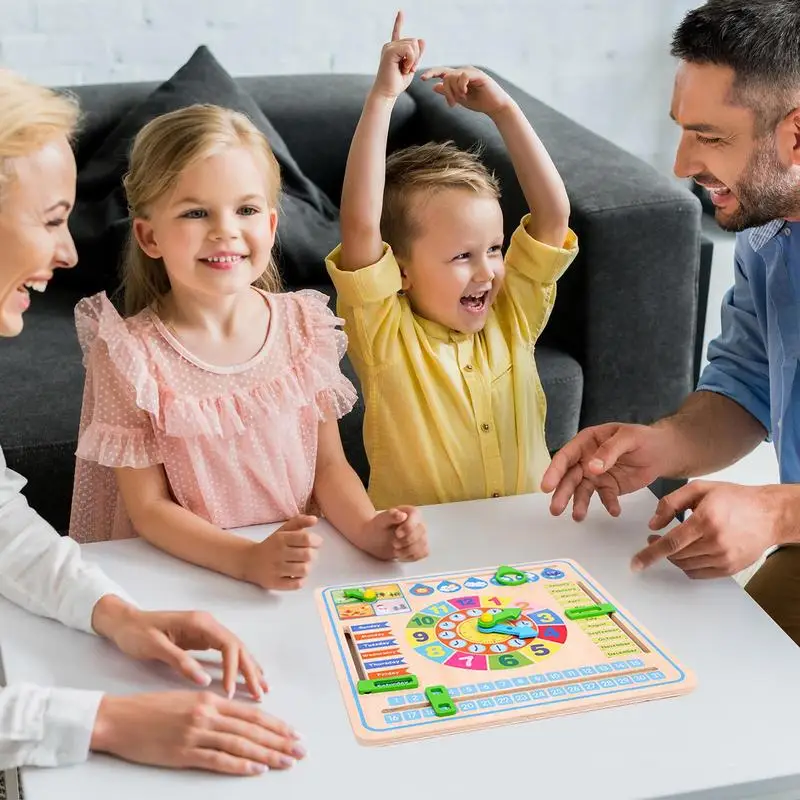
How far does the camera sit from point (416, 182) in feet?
5.11

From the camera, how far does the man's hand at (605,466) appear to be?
1299 mm

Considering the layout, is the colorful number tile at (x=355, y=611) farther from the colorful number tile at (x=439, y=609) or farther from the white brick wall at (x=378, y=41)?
the white brick wall at (x=378, y=41)

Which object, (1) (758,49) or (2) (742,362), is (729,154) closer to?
(1) (758,49)

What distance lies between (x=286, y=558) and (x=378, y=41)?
2.37 meters

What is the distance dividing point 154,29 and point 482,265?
182 cm

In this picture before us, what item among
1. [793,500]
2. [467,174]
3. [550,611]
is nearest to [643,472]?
[793,500]

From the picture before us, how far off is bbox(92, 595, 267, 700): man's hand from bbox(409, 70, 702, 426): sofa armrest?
1.35m

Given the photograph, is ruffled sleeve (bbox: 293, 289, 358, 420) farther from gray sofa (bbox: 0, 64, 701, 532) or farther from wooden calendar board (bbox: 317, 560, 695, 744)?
gray sofa (bbox: 0, 64, 701, 532)

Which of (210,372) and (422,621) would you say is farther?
(210,372)

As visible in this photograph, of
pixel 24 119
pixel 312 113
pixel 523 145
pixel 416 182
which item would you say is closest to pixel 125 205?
pixel 312 113

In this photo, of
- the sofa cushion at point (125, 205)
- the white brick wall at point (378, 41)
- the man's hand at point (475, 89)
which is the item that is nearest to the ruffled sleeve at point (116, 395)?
the man's hand at point (475, 89)

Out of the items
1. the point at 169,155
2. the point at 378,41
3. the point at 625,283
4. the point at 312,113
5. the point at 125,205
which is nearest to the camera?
the point at 169,155

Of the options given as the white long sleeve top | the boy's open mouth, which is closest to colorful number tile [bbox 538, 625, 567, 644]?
the white long sleeve top

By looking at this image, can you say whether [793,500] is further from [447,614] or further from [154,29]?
[154,29]
